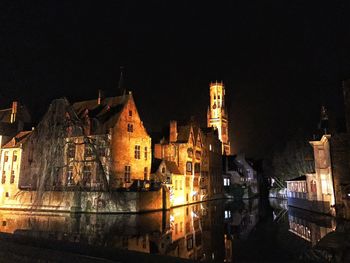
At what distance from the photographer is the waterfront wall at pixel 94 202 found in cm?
3891

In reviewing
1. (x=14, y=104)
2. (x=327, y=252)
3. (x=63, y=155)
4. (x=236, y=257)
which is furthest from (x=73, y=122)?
(x=327, y=252)

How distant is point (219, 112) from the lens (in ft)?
435

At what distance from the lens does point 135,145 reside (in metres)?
49.3

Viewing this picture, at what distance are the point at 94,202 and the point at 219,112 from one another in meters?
99.7

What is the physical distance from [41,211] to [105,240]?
23.2m

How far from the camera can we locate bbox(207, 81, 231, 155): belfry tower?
127 meters

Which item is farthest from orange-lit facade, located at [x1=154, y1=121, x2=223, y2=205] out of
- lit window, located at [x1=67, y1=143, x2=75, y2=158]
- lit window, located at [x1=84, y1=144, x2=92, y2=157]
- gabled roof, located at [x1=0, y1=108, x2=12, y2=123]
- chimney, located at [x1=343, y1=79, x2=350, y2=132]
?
chimney, located at [x1=343, y1=79, x2=350, y2=132]

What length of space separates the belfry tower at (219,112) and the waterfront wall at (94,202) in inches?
3322

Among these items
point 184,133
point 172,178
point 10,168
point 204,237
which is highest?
point 184,133

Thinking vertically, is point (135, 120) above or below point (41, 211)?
above

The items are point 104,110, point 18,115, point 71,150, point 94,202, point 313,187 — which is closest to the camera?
point 94,202

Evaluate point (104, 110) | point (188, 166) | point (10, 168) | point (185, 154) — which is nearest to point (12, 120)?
point (10, 168)

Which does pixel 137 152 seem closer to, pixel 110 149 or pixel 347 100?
pixel 110 149

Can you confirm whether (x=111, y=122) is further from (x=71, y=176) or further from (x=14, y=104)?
(x=14, y=104)
